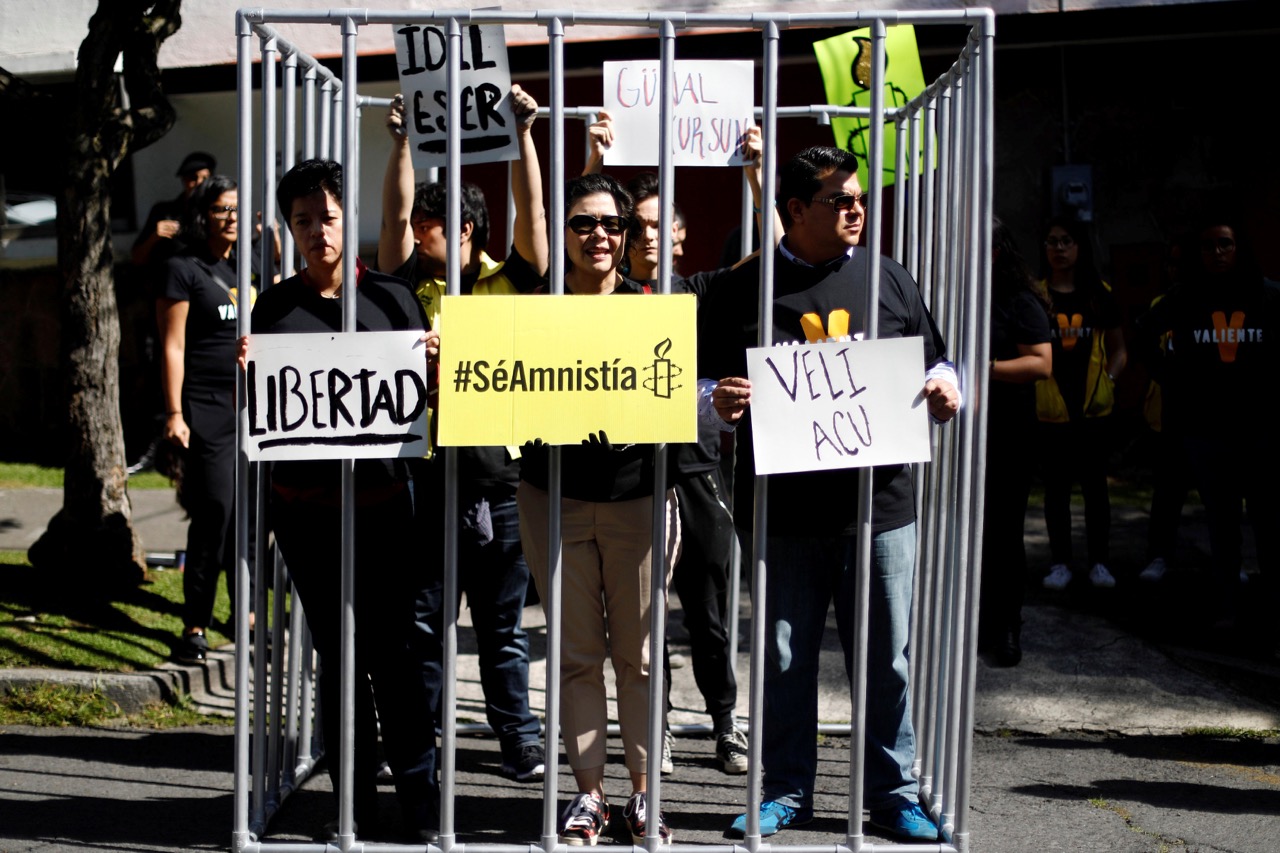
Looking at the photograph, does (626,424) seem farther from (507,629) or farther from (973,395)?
(507,629)

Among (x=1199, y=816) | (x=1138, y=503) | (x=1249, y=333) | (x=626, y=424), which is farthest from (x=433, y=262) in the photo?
(x=1138, y=503)

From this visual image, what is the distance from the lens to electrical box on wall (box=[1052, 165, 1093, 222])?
10609mm

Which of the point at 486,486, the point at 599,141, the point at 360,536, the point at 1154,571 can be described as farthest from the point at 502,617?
the point at 1154,571

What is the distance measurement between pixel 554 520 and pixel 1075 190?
25.7 ft

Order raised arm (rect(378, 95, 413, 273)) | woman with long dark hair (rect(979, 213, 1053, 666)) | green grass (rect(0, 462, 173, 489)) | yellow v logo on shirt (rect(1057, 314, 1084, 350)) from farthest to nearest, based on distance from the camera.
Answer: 1. green grass (rect(0, 462, 173, 489))
2. yellow v logo on shirt (rect(1057, 314, 1084, 350))
3. woman with long dark hair (rect(979, 213, 1053, 666))
4. raised arm (rect(378, 95, 413, 273))

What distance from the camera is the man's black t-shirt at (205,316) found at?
238 inches

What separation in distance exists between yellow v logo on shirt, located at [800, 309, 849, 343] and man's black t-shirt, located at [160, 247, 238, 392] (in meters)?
2.93

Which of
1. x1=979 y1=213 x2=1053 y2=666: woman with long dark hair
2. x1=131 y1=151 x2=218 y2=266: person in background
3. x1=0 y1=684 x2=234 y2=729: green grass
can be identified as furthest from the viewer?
x1=131 y1=151 x2=218 y2=266: person in background

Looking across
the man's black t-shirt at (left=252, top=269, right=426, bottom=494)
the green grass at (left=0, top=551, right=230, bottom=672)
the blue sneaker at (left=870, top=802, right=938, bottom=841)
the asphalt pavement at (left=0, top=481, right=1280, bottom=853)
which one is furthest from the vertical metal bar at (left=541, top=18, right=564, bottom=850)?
the green grass at (left=0, top=551, right=230, bottom=672)

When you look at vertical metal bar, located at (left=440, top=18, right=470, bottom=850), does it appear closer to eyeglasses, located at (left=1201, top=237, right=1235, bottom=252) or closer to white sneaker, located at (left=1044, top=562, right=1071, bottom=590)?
eyeglasses, located at (left=1201, top=237, right=1235, bottom=252)

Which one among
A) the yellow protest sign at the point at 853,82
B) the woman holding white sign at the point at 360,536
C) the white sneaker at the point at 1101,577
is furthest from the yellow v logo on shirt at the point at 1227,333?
the woman holding white sign at the point at 360,536

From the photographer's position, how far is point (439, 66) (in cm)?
398

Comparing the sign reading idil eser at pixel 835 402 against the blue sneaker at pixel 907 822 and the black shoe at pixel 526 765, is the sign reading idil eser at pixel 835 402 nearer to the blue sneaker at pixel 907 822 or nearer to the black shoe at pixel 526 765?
the blue sneaker at pixel 907 822

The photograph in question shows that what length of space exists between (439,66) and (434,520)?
4.58 feet
